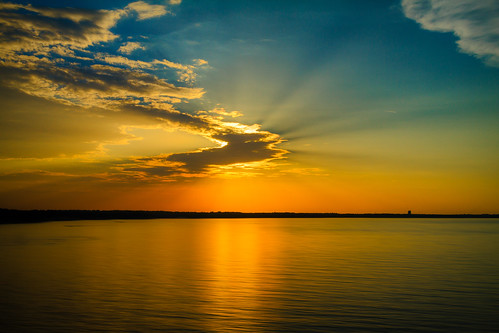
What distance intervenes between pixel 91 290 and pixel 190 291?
21.3ft

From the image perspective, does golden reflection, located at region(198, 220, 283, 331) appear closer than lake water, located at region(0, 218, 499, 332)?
No

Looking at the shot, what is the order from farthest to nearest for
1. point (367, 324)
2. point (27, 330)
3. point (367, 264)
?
point (367, 264) → point (367, 324) → point (27, 330)

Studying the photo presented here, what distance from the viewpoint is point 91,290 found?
1067 inches

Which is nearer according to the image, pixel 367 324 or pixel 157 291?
pixel 367 324

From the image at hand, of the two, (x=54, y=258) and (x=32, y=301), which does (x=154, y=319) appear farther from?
(x=54, y=258)

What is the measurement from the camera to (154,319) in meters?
20.0

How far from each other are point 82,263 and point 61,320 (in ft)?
74.5

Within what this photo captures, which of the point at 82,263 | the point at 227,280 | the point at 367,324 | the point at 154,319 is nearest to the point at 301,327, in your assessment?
the point at 367,324

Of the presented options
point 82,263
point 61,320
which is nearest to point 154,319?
point 61,320

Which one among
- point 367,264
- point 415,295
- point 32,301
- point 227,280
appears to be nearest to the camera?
point 32,301

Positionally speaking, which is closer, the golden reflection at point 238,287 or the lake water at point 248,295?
the lake water at point 248,295

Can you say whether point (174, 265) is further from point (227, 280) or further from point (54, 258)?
point (54, 258)

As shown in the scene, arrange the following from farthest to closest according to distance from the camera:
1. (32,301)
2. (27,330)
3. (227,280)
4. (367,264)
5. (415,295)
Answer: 1. (367,264)
2. (227,280)
3. (415,295)
4. (32,301)
5. (27,330)

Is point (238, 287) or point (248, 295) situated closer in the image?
point (248, 295)
